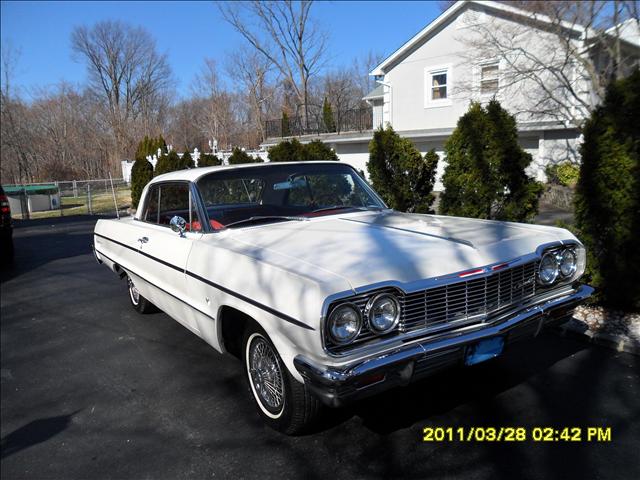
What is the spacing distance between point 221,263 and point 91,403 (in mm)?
1621

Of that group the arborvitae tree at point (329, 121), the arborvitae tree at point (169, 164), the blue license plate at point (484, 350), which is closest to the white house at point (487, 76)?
the arborvitae tree at point (329, 121)

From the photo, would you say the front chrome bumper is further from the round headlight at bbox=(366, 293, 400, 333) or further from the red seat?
the red seat

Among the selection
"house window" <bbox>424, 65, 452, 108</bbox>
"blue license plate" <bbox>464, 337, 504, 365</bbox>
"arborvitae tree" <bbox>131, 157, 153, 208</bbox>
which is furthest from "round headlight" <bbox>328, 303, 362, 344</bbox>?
"house window" <bbox>424, 65, 452, 108</bbox>

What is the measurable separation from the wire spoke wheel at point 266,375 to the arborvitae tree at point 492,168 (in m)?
4.43

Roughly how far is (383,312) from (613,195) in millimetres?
3536

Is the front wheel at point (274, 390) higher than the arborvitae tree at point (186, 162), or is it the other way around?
the arborvitae tree at point (186, 162)

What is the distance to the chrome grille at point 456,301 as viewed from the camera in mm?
2594

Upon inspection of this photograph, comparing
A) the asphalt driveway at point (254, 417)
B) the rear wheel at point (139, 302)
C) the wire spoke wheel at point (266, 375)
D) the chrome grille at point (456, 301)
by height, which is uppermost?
the chrome grille at point (456, 301)

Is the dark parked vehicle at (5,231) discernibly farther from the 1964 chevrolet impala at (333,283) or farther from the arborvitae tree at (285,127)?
the arborvitae tree at (285,127)

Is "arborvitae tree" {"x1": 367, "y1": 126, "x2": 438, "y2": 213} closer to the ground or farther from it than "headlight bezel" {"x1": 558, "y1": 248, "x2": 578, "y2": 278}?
farther from it

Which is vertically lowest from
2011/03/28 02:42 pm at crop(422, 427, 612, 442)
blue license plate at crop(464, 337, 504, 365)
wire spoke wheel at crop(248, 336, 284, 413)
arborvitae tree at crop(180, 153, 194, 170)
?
2011/03/28 02:42 pm at crop(422, 427, 612, 442)

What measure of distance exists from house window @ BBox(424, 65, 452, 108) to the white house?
0.13ft

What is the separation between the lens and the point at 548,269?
3.33 metres

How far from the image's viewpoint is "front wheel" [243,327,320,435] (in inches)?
111
